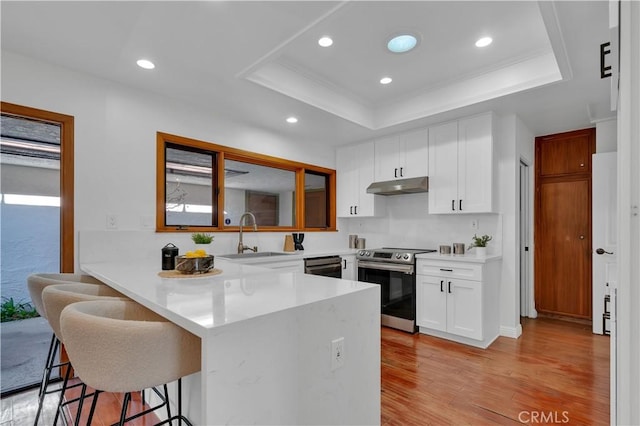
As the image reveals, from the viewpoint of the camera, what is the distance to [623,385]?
75cm

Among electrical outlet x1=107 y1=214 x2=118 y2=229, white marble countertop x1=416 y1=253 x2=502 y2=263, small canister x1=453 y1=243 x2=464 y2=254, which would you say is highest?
electrical outlet x1=107 y1=214 x2=118 y2=229

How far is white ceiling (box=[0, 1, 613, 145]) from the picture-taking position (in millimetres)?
1871

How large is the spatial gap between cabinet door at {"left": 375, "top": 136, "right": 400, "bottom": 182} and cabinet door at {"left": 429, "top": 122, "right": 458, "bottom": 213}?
461mm

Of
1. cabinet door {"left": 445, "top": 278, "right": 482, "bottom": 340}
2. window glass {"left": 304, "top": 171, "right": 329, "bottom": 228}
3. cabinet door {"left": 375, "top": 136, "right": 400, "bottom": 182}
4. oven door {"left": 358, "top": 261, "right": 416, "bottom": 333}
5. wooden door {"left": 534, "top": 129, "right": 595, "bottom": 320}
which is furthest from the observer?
window glass {"left": 304, "top": 171, "right": 329, "bottom": 228}

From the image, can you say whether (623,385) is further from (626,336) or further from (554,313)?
(554,313)

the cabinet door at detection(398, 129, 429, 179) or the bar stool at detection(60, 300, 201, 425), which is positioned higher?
the cabinet door at detection(398, 129, 429, 179)

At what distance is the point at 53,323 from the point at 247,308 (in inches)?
41.1

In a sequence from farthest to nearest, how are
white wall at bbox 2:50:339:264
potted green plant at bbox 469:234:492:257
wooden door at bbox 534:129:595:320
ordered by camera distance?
wooden door at bbox 534:129:595:320 → potted green plant at bbox 469:234:492:257 → white wall at bbox 2:50:339:264

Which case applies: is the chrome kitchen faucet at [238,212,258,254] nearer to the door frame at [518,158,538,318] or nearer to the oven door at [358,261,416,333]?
the oven door at [358,261,416,333]

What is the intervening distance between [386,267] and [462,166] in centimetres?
141

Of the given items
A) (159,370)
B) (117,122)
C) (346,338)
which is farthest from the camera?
(117,122)

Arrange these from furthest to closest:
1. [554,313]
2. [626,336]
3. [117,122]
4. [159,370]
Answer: [554,313] → [117,122] → [159,370] → [626,336]

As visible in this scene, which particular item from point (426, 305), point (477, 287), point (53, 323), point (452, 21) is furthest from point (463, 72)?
point (53, 323)

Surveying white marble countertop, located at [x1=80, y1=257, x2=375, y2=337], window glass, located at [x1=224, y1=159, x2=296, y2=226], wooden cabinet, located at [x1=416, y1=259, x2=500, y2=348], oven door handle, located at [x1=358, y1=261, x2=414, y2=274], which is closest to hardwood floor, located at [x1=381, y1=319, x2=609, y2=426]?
wooden cabinet, located at [x1=416, y1=259, x2=500, y2=348]
